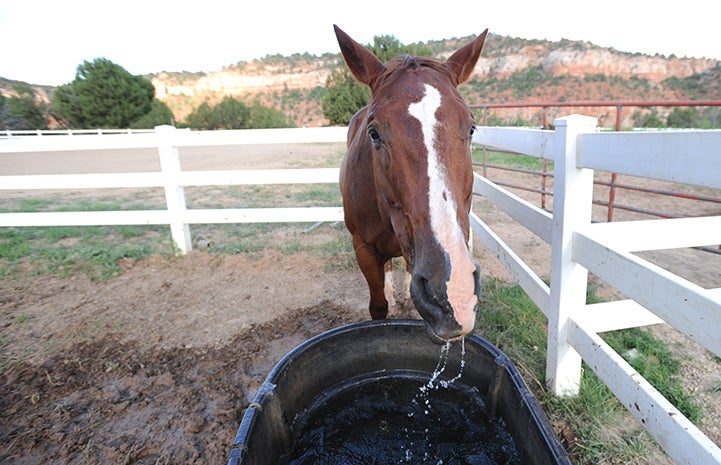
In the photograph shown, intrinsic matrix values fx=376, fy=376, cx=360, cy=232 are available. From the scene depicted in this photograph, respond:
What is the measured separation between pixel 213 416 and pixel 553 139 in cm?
244

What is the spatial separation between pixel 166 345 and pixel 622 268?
9.82 feet

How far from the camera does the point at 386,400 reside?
1.92 m

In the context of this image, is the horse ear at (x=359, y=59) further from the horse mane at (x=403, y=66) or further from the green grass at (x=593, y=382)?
the green grass at (x=593, y=382)

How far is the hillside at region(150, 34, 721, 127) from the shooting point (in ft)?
144

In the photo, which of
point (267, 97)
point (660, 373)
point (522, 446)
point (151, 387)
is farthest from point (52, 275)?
point (267, 97)

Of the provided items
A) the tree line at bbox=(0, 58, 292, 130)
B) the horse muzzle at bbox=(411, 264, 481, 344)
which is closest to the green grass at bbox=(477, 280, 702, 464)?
the horse muzzle at bbox=(411, 264, 481, 344)

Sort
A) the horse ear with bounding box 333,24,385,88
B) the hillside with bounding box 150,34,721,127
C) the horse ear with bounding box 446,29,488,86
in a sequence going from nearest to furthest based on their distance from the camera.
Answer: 1. the horse ear with bounding box 333,24,385,88
2. the horse ear with bounding box 446,29,488,86
3. the hillside with bounding box 150,34,721,127

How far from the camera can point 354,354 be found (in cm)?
195

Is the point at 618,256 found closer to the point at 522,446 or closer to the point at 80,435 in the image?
the point at 522,446

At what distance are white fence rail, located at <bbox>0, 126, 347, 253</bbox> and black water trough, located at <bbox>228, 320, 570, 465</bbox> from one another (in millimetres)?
2663

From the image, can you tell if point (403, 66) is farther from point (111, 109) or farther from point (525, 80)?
point (525, 80)

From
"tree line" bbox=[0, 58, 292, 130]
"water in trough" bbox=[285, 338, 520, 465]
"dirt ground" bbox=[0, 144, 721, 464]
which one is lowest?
"dirt ground" bbox=[0, 144, 721, 464]

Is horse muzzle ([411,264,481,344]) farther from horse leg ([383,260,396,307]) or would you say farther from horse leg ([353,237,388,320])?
horse leg ([383,260,396,307])

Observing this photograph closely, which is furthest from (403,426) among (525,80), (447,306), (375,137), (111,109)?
(525,80)
